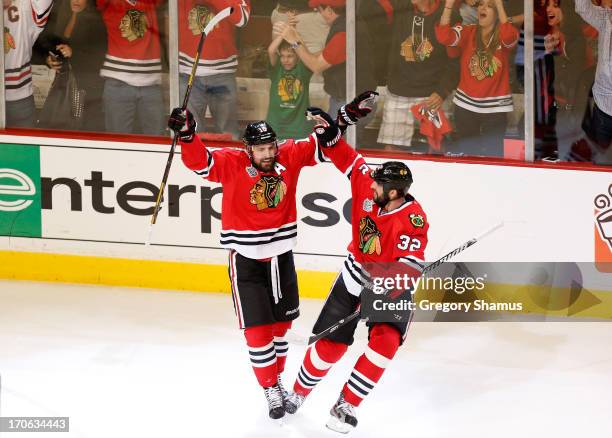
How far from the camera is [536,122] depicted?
5.75m

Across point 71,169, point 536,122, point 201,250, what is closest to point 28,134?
point 71,169

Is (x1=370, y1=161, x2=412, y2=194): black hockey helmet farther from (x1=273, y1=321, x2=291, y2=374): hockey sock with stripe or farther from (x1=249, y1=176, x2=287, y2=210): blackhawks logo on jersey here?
(x1=273, y1=321, x2=291, y2=374): hockey sock with stripe

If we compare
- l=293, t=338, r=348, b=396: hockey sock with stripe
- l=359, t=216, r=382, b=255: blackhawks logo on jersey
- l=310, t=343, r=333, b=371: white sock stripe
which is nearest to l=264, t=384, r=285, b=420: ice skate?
l=293, t=338, r=348, b=396: hockey sock with stripe

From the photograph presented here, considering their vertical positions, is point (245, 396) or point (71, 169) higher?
point (71, 169)

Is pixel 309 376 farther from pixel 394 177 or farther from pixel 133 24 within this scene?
pixel 133 24

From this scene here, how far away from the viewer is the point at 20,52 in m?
6.26

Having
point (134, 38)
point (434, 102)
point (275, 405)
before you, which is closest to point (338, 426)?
point (275, 405)

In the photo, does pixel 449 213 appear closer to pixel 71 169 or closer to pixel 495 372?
pixel 495 372

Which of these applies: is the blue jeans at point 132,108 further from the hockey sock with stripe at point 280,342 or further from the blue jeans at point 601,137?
the blue jeans at point 601,137

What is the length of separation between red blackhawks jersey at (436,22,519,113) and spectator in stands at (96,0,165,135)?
4.94ft

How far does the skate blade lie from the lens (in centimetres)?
430

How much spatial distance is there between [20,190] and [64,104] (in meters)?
0.52

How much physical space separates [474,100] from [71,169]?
212 centimetres

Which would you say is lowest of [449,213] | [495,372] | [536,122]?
[495,372]
